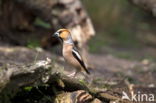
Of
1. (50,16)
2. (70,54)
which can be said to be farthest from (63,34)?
(50,16)

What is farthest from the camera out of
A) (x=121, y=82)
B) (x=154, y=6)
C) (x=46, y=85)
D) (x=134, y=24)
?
(x=134, y=24)

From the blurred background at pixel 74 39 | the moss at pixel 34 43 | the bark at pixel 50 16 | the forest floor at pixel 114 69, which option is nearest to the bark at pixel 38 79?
the forest floor at pixel 114 69

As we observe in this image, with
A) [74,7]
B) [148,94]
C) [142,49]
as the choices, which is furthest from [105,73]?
[142,49]

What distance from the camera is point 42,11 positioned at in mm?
11867

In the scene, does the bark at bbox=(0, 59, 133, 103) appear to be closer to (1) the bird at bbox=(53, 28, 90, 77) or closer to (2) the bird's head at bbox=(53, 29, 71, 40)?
(1) the bird at bbox=(53, 28, 90, 77)

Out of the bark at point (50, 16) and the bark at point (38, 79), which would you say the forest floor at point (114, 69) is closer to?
the bark at point (38, 79)

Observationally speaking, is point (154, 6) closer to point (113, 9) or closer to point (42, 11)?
point (42, 11)

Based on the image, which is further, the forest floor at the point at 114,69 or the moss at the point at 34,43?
the moss at the point at 34,43

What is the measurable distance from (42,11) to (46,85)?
230 inches

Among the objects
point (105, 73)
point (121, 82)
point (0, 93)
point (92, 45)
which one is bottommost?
point (0, 93)

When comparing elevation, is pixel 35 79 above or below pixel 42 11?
below

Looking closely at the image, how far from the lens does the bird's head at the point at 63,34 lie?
8.42 meters

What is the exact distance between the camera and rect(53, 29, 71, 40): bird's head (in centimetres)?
842

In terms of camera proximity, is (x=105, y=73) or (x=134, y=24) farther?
(x=134, y=24)
